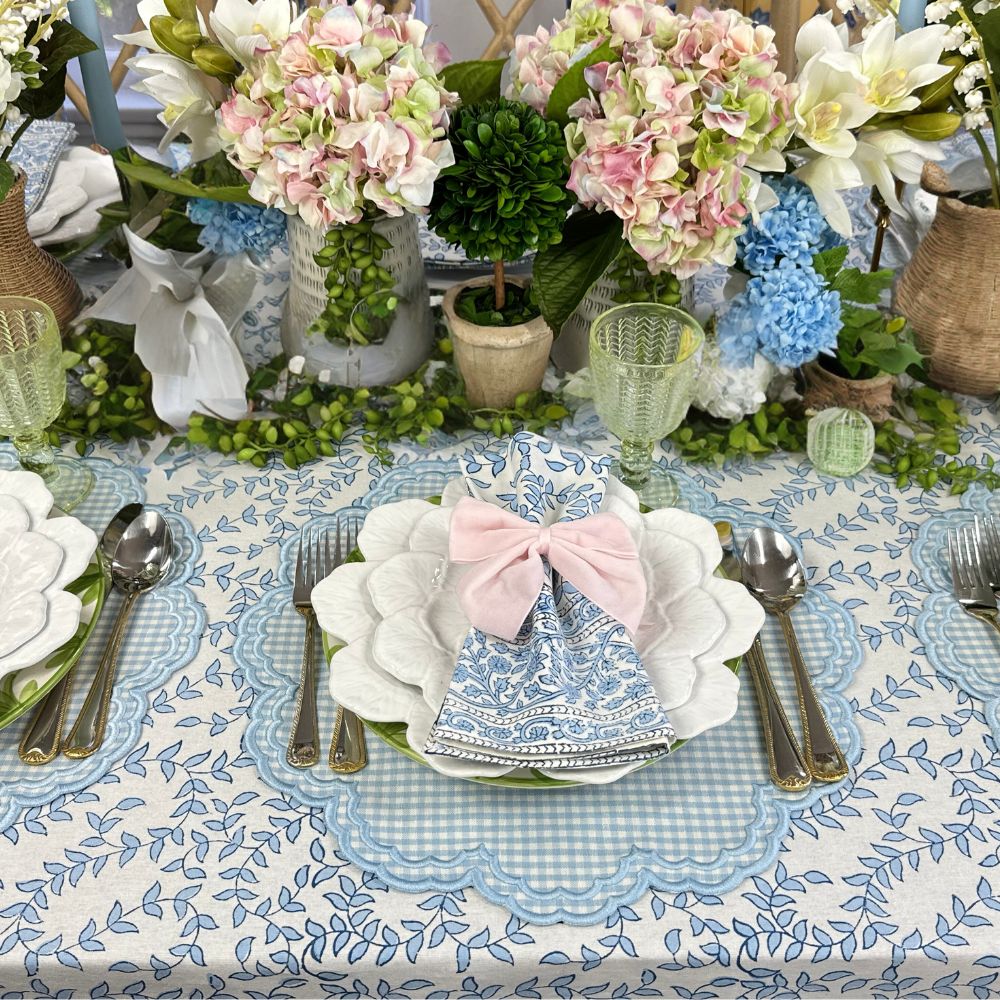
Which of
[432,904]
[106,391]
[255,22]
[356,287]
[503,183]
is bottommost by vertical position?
[432,904]

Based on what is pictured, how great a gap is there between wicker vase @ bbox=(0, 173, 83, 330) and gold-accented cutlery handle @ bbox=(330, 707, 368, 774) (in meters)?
0.56

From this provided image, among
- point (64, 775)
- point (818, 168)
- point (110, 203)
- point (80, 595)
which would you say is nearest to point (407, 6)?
point (110, 203)

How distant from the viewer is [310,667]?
79 cm

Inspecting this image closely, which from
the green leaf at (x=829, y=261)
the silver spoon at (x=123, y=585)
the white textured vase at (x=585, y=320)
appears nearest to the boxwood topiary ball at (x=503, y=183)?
the white textured vase at (x=585, y=320)

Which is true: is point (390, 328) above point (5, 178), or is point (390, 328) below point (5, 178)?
below

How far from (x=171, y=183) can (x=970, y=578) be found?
78 cm

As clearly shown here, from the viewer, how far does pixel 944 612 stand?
85 cm

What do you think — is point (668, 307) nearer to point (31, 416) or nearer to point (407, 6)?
point (31, 416)

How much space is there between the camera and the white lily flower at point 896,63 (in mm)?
845

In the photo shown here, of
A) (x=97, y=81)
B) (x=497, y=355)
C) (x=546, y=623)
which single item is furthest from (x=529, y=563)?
(x=97, y=81)

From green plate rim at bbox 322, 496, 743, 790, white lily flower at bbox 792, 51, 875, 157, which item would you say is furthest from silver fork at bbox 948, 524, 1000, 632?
white lily flower at bbox 792, 51, 875, 157

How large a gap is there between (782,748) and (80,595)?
0.54 meters

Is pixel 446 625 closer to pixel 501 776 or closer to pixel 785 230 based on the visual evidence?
pixel 501 776

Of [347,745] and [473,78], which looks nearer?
[347,745]
